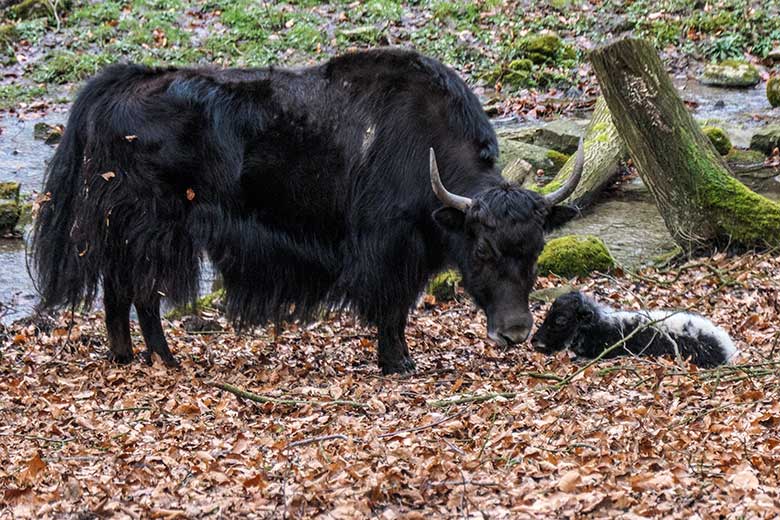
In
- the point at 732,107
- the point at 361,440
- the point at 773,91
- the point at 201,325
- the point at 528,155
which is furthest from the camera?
the point at 732,107

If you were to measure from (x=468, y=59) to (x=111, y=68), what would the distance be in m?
11.3

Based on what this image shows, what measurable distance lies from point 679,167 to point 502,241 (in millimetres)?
3849

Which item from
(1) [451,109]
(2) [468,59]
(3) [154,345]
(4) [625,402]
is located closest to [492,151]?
(1) [451,109]

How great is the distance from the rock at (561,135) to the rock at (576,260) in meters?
3.71

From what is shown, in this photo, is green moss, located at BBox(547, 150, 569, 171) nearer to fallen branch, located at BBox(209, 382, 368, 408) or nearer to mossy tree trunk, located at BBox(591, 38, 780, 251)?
mossy tree trunk, located at BBox(591, 38, 780, 251)

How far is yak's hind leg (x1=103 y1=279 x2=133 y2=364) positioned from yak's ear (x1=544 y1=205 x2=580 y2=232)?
10.6 feet

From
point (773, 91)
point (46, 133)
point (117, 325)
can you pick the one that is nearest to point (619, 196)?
point (773, 91)

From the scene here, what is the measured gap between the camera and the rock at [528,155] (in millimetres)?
13414

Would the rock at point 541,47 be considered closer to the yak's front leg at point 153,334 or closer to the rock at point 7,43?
the rock at point 7,43

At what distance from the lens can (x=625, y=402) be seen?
248 inches

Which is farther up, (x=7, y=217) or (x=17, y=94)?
(x=17, y=94)

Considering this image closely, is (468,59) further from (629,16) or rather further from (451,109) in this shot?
(451,109)

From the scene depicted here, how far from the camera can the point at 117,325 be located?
27.3ft

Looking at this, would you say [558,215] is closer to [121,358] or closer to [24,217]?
[121,358]
